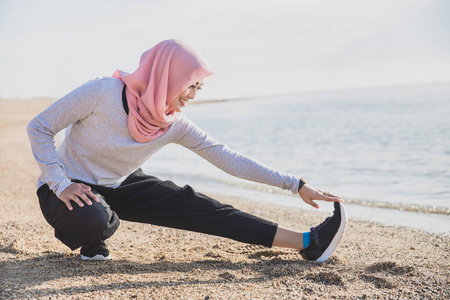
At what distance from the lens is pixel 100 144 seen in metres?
2.74

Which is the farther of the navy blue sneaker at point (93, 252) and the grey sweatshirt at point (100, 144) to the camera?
the navy blue sneaker at point (93, 252)

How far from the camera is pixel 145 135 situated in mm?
2768

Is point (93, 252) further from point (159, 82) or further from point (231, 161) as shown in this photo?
point (159, 82)

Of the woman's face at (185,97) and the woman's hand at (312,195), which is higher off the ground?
the woman's face at (185,97)

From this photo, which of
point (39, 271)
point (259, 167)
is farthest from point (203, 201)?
point (39, 271)

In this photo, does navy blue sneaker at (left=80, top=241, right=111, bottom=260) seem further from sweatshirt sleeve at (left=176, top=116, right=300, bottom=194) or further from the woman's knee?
sweatshirt sleeve at (left=176, top=116, right=300, bottom=194)

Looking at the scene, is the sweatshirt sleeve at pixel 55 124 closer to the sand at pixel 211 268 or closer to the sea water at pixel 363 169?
the sand at pixel 211 268

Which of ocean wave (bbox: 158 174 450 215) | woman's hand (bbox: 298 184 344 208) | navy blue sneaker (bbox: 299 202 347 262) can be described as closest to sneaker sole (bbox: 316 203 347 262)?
navy blue sneaker (bbox: 299 202 347 262)

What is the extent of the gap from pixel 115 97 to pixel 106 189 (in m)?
0.61

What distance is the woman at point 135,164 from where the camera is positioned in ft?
8.64

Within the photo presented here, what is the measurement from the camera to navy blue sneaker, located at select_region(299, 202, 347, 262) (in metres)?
2.97

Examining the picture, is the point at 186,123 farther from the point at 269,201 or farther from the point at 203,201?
the point at 269,201

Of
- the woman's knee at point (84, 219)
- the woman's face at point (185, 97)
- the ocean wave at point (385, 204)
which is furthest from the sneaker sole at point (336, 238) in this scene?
the ocean wave at point (385, 204)

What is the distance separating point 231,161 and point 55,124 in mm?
1179
